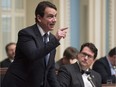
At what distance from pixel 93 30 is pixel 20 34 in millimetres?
4452

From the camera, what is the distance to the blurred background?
670 cm

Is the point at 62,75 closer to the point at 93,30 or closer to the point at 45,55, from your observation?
the point at 45,55

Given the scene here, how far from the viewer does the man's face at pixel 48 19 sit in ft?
8.25

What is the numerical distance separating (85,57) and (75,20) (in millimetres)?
3307

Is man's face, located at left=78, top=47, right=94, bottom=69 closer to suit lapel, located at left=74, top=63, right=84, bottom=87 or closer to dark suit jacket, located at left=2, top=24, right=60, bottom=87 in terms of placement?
suit lapel, located at left=74, top=63, right=84, bottom=87

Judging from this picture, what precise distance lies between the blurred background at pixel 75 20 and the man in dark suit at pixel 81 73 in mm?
3009

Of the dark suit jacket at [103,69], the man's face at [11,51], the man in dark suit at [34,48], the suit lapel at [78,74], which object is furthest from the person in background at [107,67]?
the man in dark suit at [34,48]

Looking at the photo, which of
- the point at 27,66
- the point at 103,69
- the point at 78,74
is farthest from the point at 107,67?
the point at 27,66

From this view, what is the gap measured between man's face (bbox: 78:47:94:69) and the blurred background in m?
3.00

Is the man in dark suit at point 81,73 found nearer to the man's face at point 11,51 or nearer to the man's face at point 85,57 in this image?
the man's face at point 85,57

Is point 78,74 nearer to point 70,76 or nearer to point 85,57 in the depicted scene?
point 70,76

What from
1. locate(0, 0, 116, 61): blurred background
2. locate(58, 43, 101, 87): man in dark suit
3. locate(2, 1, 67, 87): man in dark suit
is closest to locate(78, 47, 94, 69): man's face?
locate(58, 43, 101, 87): man in dark suit

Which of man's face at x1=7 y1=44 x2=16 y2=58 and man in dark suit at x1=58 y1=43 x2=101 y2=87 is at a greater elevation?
man in dark suit at x1=58 y1=43 x2=101 y2=87

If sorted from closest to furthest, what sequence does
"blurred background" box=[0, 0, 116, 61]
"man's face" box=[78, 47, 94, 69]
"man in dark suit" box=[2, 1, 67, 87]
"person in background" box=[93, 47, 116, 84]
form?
"man in dark suit" box=[2, 1, 67, 87], "man's face" box=[78, 47, 94, 69], "person in background" box=[93, 47, 116, 84], "blurred background" box=[0, 0, 116, 61]
